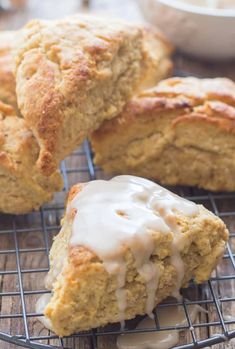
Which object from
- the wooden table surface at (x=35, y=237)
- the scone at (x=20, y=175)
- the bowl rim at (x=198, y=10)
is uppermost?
the bowl rim at (x=198, y=10)

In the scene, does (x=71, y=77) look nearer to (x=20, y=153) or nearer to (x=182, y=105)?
(x=20, y=153)

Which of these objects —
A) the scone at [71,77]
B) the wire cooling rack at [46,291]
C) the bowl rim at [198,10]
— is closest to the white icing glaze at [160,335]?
the wire cooling rack at [46,291]

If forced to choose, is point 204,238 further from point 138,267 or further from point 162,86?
point 162,86

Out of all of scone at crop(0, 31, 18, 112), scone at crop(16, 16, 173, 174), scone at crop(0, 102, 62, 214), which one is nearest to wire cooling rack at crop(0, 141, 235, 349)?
scone at crop(0, 102, 62, 214)

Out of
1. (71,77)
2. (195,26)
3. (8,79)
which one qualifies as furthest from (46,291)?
(195,26)

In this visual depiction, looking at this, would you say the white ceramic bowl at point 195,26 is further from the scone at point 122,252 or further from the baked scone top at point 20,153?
the scone at point 122,252

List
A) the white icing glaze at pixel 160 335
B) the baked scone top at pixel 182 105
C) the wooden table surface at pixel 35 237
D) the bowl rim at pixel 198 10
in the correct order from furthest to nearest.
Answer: the bowl rim at pixel 198 10 < the baked scone top at pixel 182 105 < the wooden table surface at pixel 35 237 < the white icing glaze at pixel 160 335
